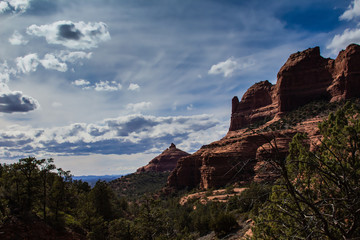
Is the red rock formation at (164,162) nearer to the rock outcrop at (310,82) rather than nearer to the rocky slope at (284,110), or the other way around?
the rocky slope at (284,110)

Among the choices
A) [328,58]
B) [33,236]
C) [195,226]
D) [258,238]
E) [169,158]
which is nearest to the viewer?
[258,238]

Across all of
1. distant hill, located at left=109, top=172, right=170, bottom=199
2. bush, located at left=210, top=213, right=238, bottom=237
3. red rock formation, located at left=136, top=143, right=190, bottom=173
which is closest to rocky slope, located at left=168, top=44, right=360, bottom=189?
distant hill, located at left=109, top=172, right=170, bottom=199

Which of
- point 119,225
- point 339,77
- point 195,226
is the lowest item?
point 195,226

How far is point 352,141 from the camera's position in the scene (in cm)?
745

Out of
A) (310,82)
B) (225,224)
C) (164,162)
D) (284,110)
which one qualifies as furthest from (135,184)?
(310,82)

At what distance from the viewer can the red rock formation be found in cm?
15998

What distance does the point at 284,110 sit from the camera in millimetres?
93188

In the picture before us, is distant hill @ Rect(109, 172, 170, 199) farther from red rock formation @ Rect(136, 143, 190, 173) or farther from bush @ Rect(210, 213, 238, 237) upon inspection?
bush @ Rect(210, 213, 238, 237)

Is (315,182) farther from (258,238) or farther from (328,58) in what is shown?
(328,58)

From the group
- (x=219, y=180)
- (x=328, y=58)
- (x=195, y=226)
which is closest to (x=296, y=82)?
(x=328, y=58)

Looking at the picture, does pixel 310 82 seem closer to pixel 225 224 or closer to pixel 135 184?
pixel 225 224

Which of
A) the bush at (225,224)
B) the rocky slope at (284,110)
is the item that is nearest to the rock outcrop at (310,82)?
the rocky slope at (284,110)

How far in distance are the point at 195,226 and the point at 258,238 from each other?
29.6m

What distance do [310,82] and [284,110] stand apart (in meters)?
14.8
